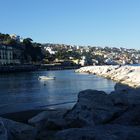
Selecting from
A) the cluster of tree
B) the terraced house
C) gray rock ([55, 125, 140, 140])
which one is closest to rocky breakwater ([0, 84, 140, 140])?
gray rock ([55, 125, 140, 140])

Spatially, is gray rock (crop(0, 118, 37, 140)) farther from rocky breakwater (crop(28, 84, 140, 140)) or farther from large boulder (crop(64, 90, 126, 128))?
large boulder (crop(64, 90, 126, 128))

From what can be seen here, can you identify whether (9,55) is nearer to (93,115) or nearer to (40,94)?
(40,94)

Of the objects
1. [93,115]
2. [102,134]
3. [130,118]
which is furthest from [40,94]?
[102,134]

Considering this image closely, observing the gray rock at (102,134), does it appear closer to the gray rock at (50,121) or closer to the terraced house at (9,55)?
the gray rock at (50,121)

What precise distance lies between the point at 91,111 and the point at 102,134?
6359mm

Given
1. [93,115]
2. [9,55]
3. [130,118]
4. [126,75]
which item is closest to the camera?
[130,118]

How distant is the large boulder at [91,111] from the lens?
1747 centimetres

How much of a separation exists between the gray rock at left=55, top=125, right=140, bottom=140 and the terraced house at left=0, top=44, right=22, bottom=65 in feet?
485

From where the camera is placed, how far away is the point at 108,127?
Answer: 12.7m

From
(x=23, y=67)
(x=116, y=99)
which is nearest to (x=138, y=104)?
(x=116, y=99)

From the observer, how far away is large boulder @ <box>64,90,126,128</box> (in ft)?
57.3

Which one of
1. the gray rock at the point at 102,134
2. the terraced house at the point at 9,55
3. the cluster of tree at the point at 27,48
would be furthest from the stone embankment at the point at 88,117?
the cluster of tree at the point at 27,48

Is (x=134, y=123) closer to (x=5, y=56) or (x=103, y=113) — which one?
(x=103, y=113)

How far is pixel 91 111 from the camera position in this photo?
18.0 metres
